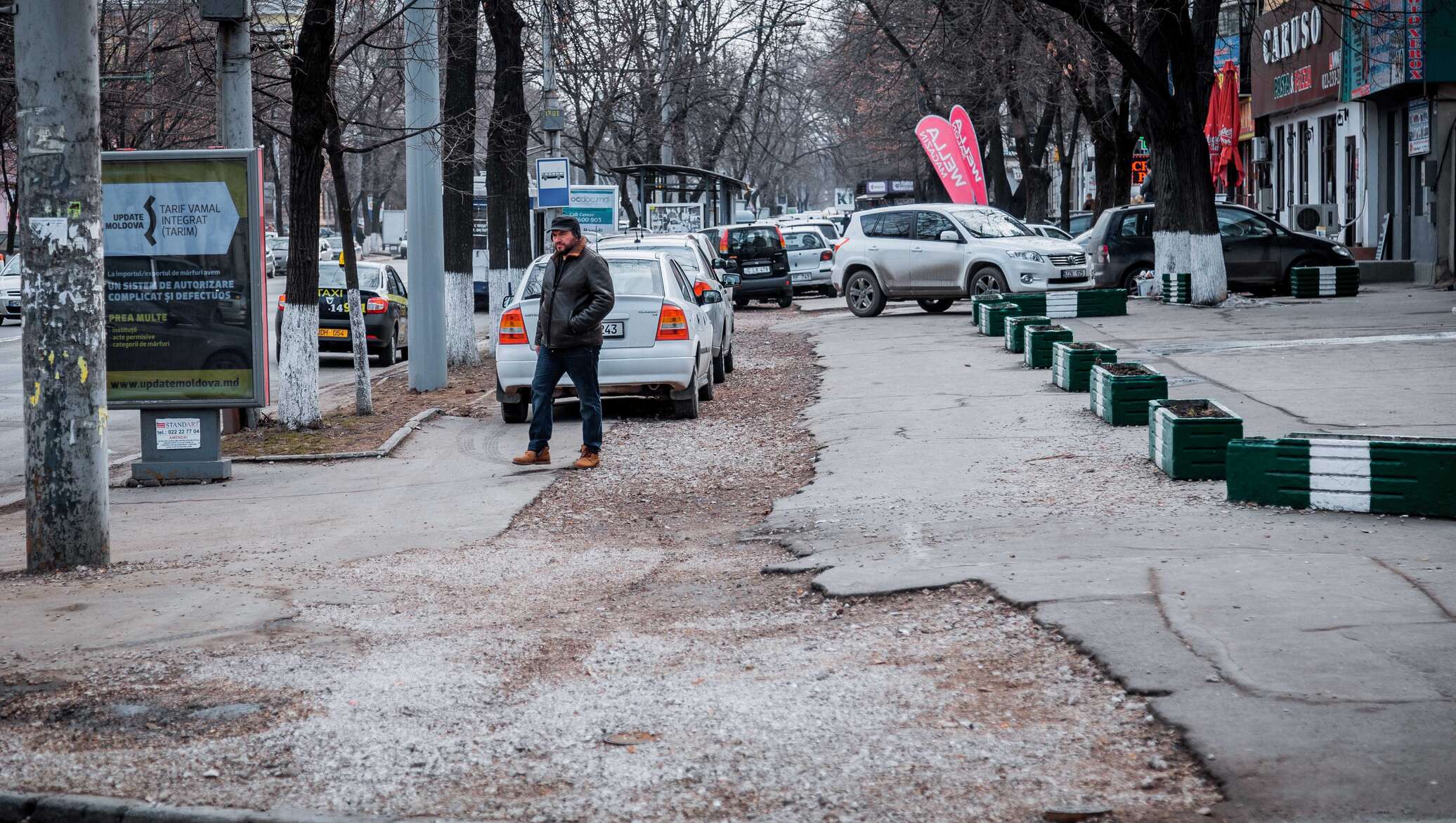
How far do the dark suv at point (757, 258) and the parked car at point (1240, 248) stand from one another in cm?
866

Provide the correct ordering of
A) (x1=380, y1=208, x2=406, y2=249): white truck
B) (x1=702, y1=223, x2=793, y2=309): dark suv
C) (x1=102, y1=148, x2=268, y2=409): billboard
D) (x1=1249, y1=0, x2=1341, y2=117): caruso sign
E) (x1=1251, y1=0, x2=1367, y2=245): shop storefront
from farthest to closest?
(x1=380, y1=208, x2=406, y2=249): white truck < (x1=702, y1=223, x2=793, y2=309): dark suv < (x1=1249, y1=0, x2=1341, y2=117): caruso sign < (x1=1251, y1=0, x2=1367, y2=245): shop storefront < (x1=102, y1=148, x2=268, y2=409): billboard

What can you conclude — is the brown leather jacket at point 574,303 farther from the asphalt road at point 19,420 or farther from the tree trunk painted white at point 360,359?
the tree trunk painted white at point 360,359

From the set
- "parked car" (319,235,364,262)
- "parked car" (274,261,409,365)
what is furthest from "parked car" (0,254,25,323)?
"parked car" (274,261,409,365)

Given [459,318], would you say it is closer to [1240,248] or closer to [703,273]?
[703,273]

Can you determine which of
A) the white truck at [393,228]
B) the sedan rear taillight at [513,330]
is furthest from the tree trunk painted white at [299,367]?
the white truck at [393,228]

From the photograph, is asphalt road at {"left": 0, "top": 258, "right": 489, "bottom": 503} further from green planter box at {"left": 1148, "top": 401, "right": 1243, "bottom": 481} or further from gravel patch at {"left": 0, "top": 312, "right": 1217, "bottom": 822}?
green planter box at {"left": 1148, "top": 401, "right": 1243, "bottom": 481}

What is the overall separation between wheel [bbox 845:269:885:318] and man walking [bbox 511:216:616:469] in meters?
15.8

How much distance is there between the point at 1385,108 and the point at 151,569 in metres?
29.6

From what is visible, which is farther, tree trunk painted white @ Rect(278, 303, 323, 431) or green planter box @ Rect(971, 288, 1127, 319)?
green planter box @ Rect(971, 288, 1127, 319)

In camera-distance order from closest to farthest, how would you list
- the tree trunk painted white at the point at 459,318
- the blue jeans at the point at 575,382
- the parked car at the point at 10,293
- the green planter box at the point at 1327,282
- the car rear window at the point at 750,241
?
the blue jeans at the point at 575,382
the tree trunk painted white at the point at 459,318
the green planter box at the point at 1327,282
the parked car at the point at 10,293
the car rear window at the point at 750,241

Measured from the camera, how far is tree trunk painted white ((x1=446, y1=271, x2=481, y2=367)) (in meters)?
19.8

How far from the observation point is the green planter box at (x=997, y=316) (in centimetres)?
2038

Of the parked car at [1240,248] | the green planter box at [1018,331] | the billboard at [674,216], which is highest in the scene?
the billboard at [674,216]

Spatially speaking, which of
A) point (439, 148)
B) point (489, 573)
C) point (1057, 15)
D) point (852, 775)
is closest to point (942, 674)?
point (852, 775)
